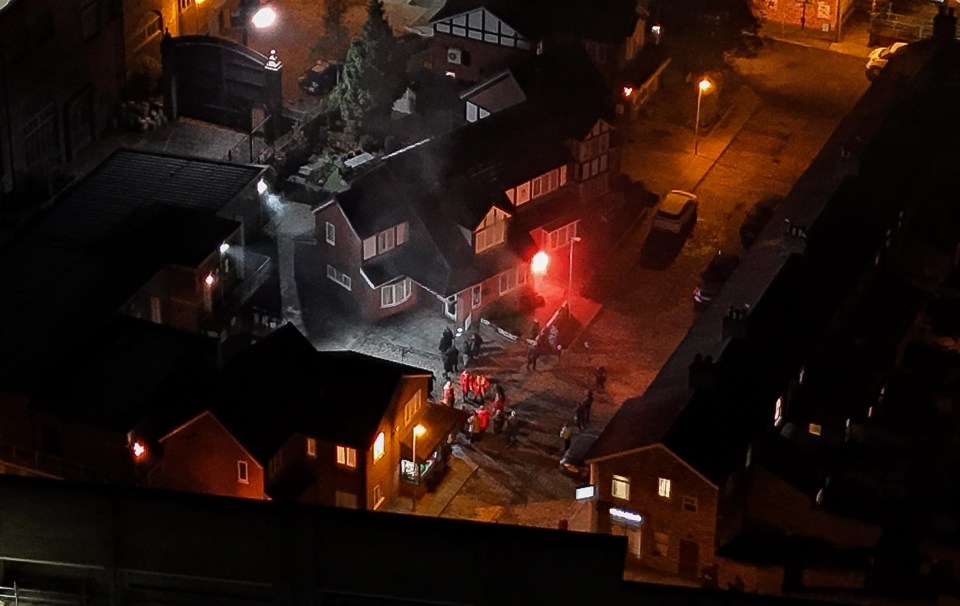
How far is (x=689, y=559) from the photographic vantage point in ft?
213

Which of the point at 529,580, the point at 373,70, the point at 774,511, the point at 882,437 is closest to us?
the point at 529,580

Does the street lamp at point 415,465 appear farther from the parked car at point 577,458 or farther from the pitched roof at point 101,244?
the pitched roof at point 101,244

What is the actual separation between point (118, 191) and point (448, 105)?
15.7m

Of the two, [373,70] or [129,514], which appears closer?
[129,514]

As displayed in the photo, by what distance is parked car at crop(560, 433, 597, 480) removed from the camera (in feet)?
229

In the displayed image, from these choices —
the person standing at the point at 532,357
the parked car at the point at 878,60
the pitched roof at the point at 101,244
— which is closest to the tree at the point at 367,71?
the pitched roof at the point at 101,244

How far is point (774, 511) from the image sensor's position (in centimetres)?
6581

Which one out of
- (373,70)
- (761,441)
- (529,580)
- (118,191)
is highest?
(373,70)

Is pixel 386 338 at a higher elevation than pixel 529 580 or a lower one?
higher

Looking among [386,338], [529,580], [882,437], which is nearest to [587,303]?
[386,338]

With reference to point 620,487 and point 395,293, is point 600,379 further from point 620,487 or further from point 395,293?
point 620,487

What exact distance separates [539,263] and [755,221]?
30.4 ft

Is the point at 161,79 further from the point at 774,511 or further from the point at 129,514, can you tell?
the point at 129,514

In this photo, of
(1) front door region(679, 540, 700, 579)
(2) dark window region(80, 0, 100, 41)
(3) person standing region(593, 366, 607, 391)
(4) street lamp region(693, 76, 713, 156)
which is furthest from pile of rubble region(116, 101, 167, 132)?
(1) front door region(679, 540, 700, 579)
